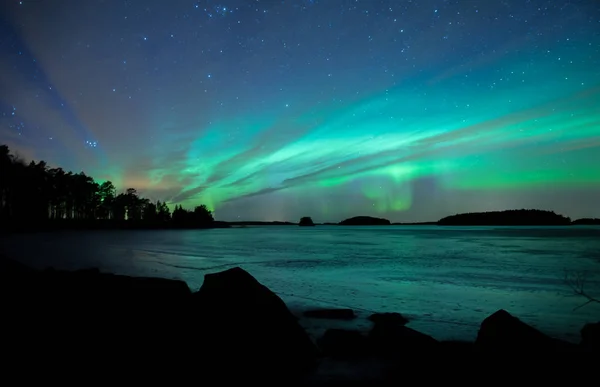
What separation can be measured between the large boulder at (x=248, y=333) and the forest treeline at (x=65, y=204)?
285 ft

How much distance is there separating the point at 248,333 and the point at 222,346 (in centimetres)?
50

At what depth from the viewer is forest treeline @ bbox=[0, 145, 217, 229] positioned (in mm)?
76500

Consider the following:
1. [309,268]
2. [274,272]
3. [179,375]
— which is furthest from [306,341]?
[309,268]

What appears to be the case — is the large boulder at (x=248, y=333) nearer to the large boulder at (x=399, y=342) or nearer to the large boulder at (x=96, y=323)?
the large boulder at (x=96, y=323)

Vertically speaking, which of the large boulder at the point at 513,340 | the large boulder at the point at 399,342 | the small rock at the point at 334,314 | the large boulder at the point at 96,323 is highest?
the large boulder at the point at 96,323

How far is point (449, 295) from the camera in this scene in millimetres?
14461

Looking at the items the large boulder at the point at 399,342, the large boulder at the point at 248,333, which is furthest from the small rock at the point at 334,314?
the large boulder at the point at 248,333

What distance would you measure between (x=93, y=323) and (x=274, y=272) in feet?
57.2

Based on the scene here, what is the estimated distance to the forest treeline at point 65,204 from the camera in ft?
251

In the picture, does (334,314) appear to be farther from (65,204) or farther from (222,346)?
(65,204)

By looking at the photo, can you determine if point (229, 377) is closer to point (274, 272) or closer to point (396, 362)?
point (396, 362)

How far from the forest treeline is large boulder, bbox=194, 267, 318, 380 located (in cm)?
8676

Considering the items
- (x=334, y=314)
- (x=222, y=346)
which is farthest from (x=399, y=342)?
(x=334, y=314)

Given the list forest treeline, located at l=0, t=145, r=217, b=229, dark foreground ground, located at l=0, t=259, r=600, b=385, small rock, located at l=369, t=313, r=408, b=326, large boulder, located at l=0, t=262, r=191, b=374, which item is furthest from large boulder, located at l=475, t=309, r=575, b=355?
forest treeline, located at l=0, t=145, r=217, b=229
